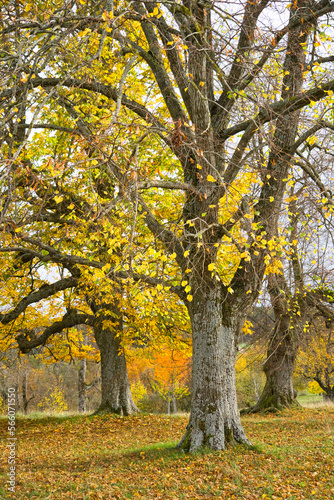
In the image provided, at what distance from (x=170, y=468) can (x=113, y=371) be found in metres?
6.52

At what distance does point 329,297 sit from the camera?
10625 millimetres

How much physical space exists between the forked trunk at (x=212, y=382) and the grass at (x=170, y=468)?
27 cm

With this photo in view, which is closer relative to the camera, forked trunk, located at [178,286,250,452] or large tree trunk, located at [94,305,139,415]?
forked trunk, located at [178,286,250,452]

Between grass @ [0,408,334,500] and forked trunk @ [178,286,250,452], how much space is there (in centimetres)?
27

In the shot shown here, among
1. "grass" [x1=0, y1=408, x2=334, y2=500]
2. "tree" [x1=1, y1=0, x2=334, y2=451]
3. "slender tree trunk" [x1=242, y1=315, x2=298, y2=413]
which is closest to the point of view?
"grass" [x1=0, y1=408, x2=334, y2=500]

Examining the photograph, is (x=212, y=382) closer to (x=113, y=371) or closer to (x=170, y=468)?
(x=170, y=468)

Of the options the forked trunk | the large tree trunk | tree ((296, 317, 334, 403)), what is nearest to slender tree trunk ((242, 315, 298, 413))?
tree ((296, 317, 334, 403))

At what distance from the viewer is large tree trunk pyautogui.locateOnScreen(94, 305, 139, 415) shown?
1152cm

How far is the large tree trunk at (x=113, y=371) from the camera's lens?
1152 cm

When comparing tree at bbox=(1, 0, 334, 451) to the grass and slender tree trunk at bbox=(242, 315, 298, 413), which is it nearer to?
the grass

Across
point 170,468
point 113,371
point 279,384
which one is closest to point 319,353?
point 279,384

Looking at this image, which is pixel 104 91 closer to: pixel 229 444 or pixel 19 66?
pixel 19 66

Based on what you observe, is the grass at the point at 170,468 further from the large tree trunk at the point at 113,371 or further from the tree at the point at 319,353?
the tree at the point at 319,353

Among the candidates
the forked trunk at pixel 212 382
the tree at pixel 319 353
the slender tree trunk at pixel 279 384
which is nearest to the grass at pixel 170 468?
the forked trunk at pixel 212 382
